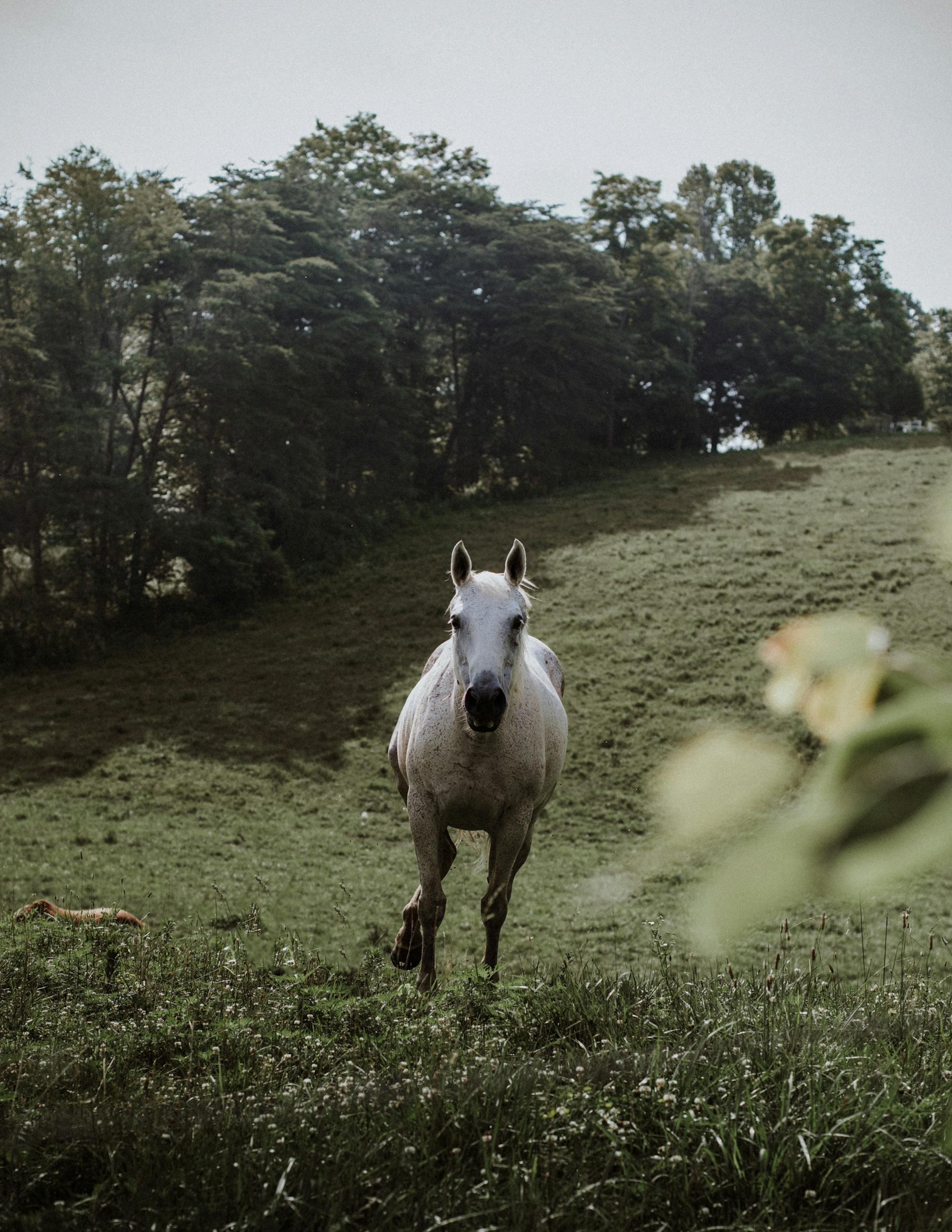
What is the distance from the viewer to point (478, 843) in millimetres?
5016

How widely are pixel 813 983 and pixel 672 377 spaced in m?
37.3

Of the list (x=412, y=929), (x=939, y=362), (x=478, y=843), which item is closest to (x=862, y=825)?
(x=939, y=362)

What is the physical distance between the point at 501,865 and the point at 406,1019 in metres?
0.92

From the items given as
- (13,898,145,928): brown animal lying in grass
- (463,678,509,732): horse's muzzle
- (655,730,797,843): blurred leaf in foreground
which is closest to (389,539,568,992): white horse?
(463,678,509,732): horse's muzzle

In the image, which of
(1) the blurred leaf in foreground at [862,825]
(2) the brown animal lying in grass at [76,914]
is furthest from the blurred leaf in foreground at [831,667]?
(2) the brown animal lying in grass at [76,914]

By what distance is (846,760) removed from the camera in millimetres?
510

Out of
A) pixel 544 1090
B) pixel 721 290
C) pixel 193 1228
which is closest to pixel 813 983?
pixel 544 1090

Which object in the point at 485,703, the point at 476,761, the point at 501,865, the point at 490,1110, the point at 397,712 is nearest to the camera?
the point at 490,1110

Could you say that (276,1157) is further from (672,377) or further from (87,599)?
(672,377)

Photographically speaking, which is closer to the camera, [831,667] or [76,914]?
[831,667]

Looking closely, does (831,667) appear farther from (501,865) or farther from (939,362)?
(501,865)

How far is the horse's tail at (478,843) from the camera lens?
4.84m

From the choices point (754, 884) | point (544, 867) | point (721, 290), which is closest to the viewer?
A: point (754, 884)

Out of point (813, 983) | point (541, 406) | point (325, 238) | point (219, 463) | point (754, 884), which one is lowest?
point (813, 983)
